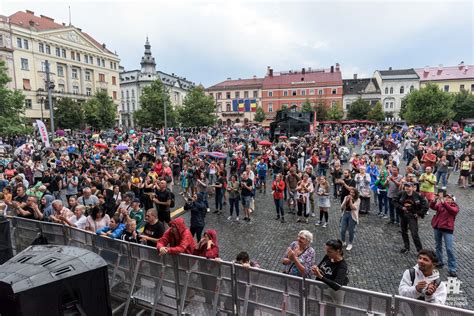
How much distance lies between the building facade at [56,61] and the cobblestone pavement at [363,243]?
152 feet

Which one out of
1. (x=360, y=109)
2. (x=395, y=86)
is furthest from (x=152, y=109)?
(x=395, y=86)

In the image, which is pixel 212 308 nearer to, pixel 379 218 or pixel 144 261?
pixel 144 261

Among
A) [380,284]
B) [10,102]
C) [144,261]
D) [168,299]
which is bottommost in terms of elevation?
[380,284]

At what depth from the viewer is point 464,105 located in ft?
175

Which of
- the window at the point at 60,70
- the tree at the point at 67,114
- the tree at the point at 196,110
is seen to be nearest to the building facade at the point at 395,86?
the tree at the point at 196,110

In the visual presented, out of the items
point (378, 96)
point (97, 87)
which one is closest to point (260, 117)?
point (378, 96)

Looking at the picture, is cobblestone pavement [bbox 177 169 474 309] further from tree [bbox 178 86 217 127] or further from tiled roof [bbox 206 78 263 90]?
tiled roof [bbox 206 78 263 90]

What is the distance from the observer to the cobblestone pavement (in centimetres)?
590

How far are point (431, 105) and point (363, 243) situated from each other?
158 ft

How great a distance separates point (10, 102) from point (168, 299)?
24184mm

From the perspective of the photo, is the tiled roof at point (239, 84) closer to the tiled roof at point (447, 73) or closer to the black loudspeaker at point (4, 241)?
the tiled roof at point (447, 73)

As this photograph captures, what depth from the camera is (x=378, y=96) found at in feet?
227

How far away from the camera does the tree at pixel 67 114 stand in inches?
1638

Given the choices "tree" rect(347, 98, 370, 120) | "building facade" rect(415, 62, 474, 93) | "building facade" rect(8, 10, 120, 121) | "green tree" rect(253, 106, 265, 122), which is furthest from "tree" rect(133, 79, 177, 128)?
"building facade" rect(415, 62, 474, 93)
